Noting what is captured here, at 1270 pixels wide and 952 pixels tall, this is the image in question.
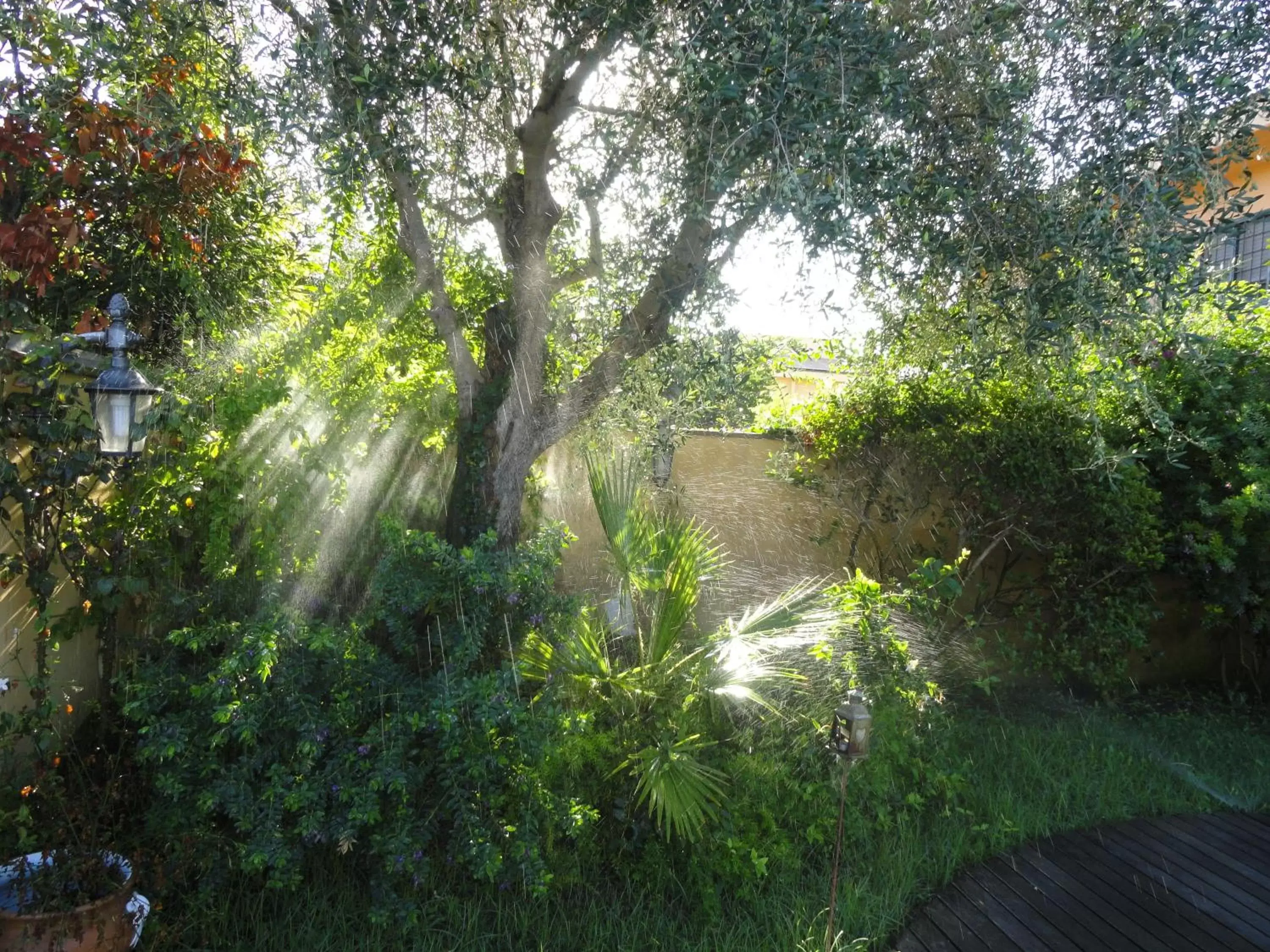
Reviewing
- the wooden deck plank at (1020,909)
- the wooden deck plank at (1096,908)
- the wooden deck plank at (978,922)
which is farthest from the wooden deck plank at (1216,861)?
the wooden deck plank at (978,922)

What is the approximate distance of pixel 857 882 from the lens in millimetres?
3975

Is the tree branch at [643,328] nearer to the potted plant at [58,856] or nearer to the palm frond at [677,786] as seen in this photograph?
the palm frond at [677,786]

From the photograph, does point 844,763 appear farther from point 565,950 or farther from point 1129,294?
point 1129,294

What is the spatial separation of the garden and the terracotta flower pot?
A: 0.03 meters

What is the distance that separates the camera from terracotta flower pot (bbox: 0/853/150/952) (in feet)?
9.70

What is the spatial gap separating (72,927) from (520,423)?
2.85 meters

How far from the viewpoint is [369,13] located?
408 cm

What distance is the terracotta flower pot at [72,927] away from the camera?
296 cm

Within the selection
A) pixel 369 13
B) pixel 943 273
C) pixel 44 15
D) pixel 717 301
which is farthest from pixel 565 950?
pixel 44 15

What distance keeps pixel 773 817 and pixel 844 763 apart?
0.72m

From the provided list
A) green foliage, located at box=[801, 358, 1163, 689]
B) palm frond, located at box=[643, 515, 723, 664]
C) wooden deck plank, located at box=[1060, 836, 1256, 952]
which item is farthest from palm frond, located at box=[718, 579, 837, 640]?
green foliage, located at box=[801, 358, 1163, 689]

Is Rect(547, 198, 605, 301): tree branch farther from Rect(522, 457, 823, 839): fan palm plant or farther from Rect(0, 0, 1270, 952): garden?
Rect(522, 457, 823, 839): fan palm plant

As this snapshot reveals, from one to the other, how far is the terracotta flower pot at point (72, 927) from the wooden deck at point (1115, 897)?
9.43 ft

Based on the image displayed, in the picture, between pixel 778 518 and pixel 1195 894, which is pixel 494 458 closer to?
pixel 778 518
